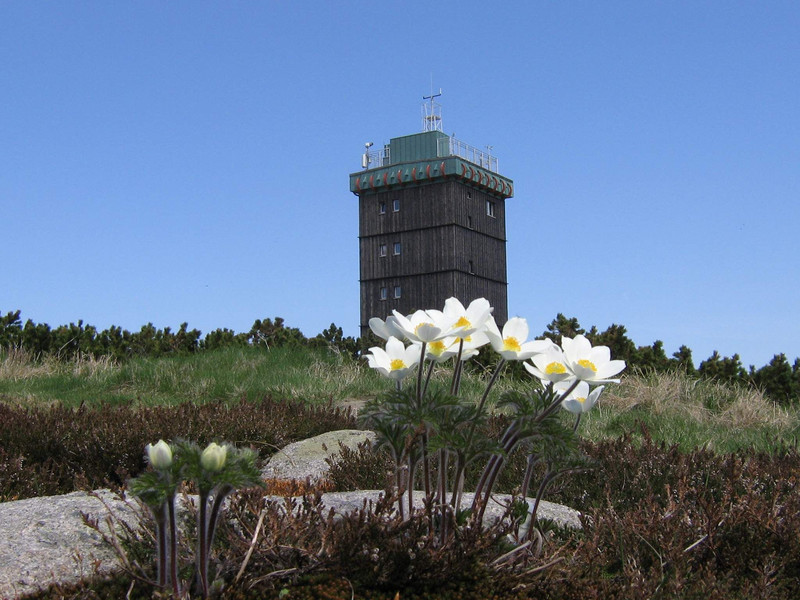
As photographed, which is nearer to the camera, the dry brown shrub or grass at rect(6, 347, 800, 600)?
grass at rect(6, 347, 800, 600)

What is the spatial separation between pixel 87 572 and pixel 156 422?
385 centimetres

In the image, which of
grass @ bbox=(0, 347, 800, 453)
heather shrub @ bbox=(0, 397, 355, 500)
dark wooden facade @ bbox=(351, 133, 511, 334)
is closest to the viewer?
heather shrub @ bbox=(0, 397, 355, 500)

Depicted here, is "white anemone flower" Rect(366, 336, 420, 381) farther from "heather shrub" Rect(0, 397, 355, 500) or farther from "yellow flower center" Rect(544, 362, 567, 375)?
"heather shrub" Rect(0, 397, 355, 500)

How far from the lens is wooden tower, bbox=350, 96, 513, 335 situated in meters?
43.2

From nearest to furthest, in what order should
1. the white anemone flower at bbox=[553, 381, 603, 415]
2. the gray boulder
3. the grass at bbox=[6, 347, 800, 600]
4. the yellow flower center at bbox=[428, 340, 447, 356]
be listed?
the grass at bbox=[6, 347, 800, 600], the yellow flower center at bbox=[428, 340, 447, 356], the white anemone flower at bbox=[553, 381, 603, 415], the gray boulder

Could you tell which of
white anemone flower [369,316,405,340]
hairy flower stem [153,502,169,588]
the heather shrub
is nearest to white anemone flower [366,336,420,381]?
white anemone flower [369,316,405,340]

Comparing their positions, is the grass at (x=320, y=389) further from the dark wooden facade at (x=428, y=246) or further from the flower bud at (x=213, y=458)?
the dark wooden facade at (x=428, y=246)

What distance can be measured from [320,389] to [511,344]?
815 cm

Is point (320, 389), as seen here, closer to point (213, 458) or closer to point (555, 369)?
point (555, 369)

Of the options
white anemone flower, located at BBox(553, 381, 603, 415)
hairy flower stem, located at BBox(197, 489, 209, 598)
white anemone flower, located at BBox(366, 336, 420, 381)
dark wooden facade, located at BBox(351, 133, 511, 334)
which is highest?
dark wooden facade, located at BBox(351, 133, 511, 334)

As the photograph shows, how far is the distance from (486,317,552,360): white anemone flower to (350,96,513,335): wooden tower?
39330 mm

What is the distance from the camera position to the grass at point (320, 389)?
30.3 feet

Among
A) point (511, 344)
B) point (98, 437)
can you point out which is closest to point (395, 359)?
point (511, 344)

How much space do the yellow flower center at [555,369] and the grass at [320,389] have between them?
5.64m
